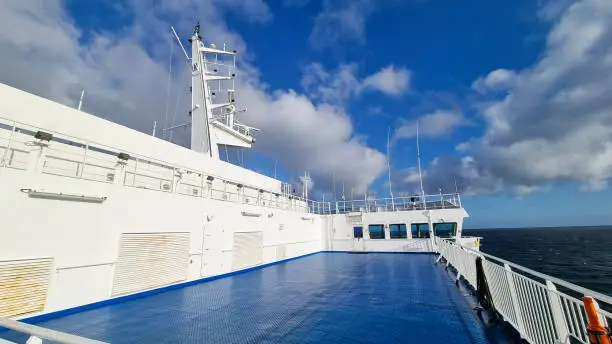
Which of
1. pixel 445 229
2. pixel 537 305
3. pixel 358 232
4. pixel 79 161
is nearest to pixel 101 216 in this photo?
pixel 79 161

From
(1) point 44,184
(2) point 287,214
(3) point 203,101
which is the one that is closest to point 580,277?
(2) point 287,214

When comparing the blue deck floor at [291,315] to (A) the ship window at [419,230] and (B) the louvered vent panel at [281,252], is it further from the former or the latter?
(A) the ship window at [419,230]

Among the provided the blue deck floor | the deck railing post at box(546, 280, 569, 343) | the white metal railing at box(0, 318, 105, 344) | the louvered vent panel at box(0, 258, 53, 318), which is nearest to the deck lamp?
the louvered vent panel at box(0, 258, 53, 318)

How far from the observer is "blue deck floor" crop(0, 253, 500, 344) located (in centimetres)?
436

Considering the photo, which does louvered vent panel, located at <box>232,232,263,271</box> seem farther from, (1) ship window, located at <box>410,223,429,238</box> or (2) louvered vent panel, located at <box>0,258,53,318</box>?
(1) ship window, located at <box>410,223,429,238</box>

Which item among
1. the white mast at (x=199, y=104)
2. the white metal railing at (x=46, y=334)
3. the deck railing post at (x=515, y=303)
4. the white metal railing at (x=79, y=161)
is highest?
the white mast at (x=199, y=104)

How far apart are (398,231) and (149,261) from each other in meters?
14.7

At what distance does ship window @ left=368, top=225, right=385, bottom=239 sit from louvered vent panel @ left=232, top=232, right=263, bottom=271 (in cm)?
896

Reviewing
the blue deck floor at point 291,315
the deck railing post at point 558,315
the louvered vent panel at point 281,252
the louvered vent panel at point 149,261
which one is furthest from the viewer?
the louvered vent panel at point 281,252

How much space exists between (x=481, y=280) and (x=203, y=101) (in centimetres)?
1426

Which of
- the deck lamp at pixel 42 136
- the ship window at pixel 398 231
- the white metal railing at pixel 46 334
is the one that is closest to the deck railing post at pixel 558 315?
the white metal railing at pixel 46 334

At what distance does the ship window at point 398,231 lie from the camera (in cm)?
1755

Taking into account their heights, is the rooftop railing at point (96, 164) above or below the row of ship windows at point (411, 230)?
above

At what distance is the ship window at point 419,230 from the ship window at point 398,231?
48 cm
